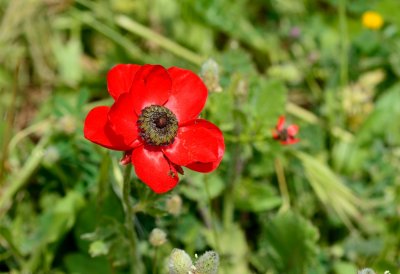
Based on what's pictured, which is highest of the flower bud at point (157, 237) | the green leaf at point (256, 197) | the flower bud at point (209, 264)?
the flower bud at point (209, 264)

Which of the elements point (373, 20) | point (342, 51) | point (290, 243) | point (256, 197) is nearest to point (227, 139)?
point (256, 197)

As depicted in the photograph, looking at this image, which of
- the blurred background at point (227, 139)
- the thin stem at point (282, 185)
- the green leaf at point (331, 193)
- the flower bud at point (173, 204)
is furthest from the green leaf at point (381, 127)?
the flower bud at point (173, 204)

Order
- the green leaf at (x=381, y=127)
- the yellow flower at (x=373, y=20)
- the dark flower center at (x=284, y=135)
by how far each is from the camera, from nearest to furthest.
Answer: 1. the dark flower center at (x=284, y=135)
2. the green leaf at (x=381, y=127)
3. the yellow flower at (x=373, y=20)

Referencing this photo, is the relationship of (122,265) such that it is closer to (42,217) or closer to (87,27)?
(42,217)

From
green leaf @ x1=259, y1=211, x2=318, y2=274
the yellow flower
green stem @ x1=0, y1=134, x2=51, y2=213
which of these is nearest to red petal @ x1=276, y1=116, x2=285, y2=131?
green leaf @ x1=259, y1=211, x2=318, y2=274

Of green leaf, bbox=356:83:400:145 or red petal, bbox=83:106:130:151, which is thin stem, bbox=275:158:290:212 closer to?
green leaf, bbox=356:83:400:145

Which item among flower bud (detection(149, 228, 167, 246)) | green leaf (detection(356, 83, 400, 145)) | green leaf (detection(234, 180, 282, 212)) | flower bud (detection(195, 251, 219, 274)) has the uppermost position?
green leaf (detection(356, 83, 400, 145))

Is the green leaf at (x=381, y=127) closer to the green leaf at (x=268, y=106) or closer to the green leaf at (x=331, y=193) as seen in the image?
the green leaf at (x=331, y=193)
